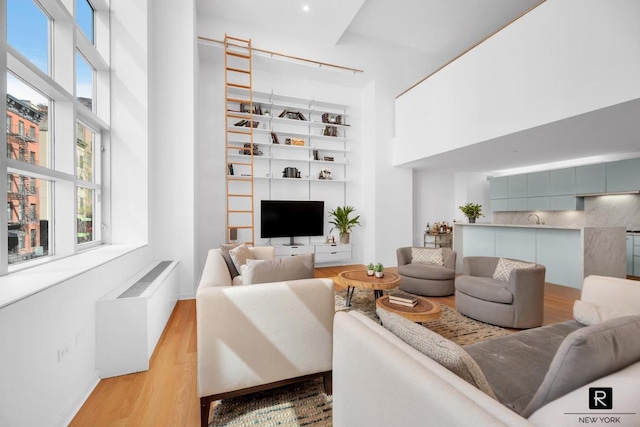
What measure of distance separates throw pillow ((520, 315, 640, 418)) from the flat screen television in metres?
4.50

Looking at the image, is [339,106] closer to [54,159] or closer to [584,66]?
[584,66]

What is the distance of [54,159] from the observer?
7.06 feet

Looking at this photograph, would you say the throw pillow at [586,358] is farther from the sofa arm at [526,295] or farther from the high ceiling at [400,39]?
the high ceiling at [400,39]

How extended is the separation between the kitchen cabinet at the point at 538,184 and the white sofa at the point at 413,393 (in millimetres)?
6382

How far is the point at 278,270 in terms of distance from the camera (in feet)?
6.26

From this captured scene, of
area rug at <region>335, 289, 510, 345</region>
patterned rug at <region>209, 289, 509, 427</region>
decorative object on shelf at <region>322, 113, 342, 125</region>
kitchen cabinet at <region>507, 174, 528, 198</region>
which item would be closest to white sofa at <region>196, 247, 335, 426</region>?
patterned rug at <region>209, 289, 509, 427</region>

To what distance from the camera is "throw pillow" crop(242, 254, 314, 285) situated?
6.13 feet

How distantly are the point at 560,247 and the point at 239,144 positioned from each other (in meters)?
5.52

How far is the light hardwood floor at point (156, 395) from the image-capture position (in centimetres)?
152

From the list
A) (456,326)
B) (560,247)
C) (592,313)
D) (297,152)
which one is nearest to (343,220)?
(297,152)

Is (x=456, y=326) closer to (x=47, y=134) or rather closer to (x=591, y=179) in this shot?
(x=47, y=134)

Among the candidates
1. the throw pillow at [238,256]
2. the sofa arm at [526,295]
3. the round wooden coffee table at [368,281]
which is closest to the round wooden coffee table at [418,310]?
the round wooden coffee table at [368,281]

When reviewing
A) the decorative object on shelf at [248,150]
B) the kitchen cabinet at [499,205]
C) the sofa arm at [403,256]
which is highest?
the decorative object on shelf at [248,150]

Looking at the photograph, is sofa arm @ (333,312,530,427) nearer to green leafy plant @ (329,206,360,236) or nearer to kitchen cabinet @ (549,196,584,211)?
green leafy plant @ (329,206,360,236)
